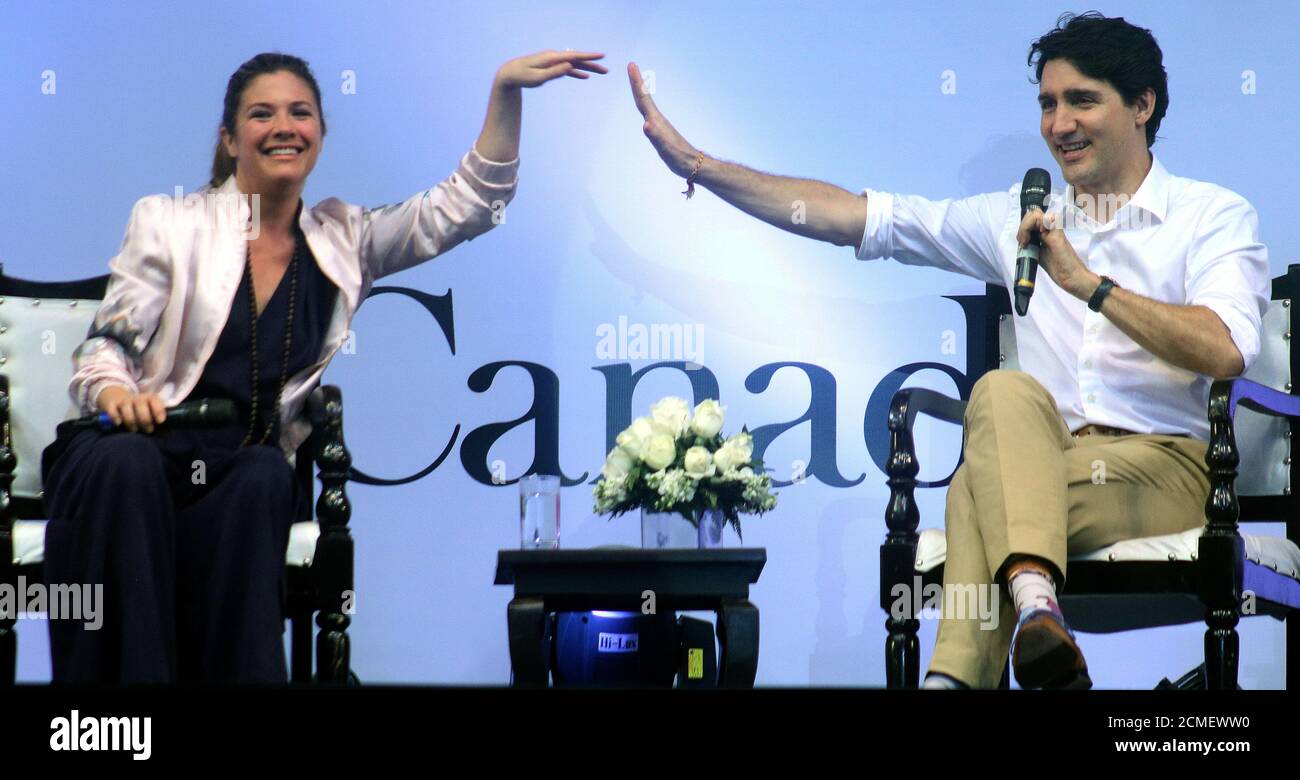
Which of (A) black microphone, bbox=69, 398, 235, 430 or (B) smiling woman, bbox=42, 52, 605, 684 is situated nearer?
(B) smiling woman, bbox=42, 52, 605, 684

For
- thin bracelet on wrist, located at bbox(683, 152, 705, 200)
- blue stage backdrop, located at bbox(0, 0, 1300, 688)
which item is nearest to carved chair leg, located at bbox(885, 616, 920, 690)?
blue stage backdrop, located at bbox(0, 0, 1300, 688)

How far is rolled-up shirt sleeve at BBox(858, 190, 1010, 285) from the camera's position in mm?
3742

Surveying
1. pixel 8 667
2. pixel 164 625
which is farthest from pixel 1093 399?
pixel 8 667

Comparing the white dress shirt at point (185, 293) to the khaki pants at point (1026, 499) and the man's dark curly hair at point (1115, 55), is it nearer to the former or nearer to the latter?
the khaki pants at point (1026, 499)

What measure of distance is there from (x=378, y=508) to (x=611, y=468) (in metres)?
0.77

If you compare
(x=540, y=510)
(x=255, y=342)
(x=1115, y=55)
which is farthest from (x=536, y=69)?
(x=1115, y=55)

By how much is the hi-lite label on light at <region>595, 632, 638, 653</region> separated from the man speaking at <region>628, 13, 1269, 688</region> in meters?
0.71

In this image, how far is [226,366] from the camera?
11.1ft

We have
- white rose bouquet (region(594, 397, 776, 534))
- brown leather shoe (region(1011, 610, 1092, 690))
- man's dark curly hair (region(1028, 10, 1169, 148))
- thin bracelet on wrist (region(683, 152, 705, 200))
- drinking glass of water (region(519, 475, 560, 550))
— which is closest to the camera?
brown leather shoe (region(1011, 610, 1092, 690))

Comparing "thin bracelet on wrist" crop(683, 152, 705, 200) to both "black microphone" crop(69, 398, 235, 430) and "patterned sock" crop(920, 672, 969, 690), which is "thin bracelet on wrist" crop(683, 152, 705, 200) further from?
"patterned sock" crop(920, 672, 969, 690)

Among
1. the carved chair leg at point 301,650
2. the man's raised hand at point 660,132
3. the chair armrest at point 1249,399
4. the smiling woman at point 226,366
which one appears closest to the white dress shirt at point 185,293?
the smiling woman at point 226,366

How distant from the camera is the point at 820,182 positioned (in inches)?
153
